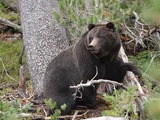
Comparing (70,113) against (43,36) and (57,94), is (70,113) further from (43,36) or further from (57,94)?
(43,36)

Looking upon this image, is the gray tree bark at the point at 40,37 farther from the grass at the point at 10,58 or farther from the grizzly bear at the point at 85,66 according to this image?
the grass at the point at 10,58

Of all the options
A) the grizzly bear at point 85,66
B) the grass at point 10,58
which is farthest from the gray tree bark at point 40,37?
the grass at point 10,58

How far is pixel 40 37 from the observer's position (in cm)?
821

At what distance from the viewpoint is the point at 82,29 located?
7.80 meters

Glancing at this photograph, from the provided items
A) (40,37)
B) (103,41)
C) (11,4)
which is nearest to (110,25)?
(103,41)

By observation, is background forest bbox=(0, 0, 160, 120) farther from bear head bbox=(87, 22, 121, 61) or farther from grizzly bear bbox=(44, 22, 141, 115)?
bear head bbox=(87, 22, 121, 61)

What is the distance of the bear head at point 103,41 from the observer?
6321 millimetres

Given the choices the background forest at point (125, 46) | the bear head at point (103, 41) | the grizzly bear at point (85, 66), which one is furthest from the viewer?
the grizzly bear at point (85, 66)

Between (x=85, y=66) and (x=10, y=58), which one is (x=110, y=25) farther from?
(x=10, y=58)

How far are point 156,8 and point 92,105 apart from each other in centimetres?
373

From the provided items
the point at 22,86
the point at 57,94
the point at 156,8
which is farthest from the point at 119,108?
the point at 22,86

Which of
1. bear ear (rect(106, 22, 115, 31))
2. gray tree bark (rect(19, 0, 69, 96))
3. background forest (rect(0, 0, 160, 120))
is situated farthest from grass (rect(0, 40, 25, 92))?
bear ear (rect(106, 22, 115, 31))

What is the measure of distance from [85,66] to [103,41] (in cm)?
55

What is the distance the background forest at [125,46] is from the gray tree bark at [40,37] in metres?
0.23
